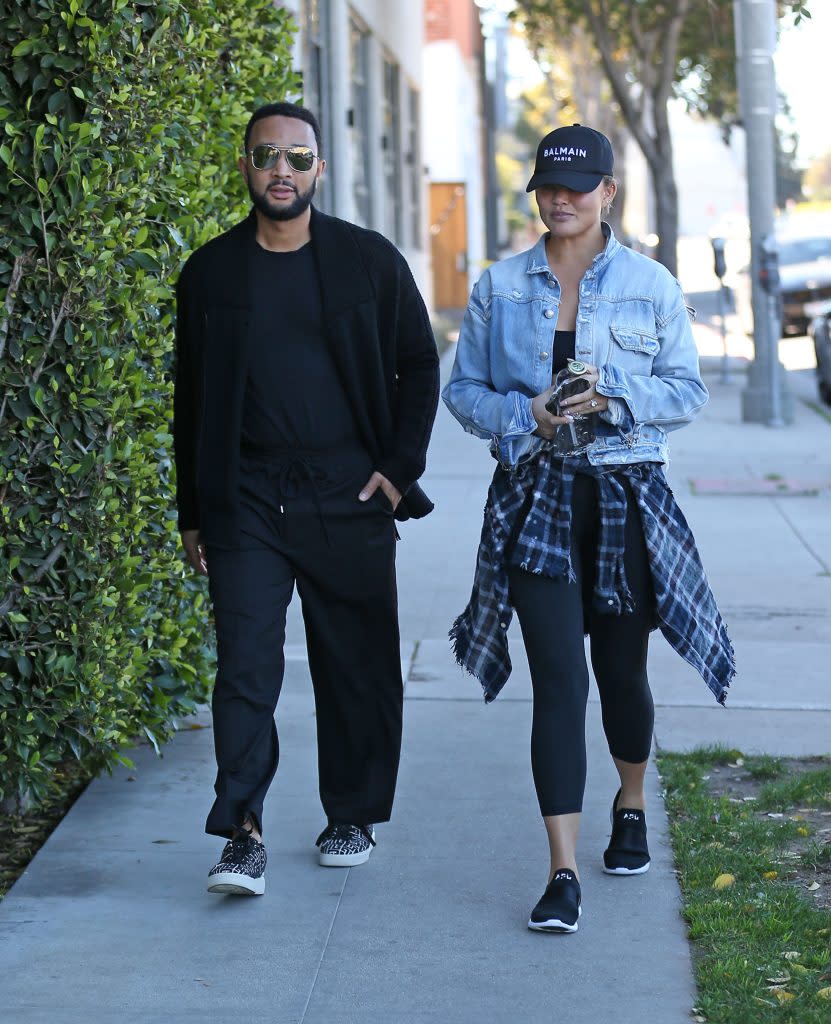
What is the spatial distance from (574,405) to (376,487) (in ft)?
2.10

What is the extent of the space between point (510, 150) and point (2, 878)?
11088cm

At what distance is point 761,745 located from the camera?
20.2ft

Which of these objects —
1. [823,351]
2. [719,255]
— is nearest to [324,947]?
[823,351]

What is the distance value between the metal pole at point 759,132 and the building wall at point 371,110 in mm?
3747

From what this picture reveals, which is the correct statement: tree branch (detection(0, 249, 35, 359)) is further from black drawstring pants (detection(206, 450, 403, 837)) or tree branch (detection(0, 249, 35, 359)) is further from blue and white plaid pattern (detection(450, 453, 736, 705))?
blue and white plaid pattern (detection(450, 453, 736, 705))

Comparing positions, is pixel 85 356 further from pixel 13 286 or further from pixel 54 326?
pixel 13 286

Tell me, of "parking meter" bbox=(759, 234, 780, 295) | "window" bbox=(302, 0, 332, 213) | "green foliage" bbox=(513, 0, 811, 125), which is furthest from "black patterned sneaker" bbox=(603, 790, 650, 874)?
"green foliage" bbox=(513, 0, 811, 125)

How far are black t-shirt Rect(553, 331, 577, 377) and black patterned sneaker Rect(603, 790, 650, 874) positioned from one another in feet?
4.18

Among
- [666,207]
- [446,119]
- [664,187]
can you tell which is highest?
[446,119]

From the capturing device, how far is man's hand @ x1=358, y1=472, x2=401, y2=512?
182 inches

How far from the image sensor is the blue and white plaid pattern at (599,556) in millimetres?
4406

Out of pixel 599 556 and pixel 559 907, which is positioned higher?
pixel 599 556

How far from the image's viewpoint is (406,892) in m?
4.71

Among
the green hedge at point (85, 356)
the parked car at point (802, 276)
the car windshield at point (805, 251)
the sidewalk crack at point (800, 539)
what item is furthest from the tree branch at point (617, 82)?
the green hedge at point (85, 356)
